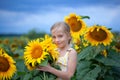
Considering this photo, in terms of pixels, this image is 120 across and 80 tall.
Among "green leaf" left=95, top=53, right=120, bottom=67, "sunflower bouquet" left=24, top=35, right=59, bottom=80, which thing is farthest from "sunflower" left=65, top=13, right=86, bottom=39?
"sunflower bouquet" left=24, top=35, right=59, bottom=80

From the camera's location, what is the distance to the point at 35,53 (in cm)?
333

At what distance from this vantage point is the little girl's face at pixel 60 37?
349cm

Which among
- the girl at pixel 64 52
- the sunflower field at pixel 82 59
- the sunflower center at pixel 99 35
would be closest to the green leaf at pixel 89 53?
the sunflower field at pixel 82 59

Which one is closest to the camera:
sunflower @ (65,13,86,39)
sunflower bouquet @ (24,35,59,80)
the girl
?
sunflower bouquet @ (24,35,59,80)

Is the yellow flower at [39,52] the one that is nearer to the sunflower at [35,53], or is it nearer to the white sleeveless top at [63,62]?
the sunflower at [35,53]

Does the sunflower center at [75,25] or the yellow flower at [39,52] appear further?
the sunflower center at [75,25]

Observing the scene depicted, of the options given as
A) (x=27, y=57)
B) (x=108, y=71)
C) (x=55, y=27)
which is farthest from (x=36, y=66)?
(x=108, y=71)

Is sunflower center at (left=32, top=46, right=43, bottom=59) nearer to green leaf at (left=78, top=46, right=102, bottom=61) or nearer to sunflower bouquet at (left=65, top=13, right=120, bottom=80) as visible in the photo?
sunflower bouquet at (left=65, top=13, right=120, bottom=80)

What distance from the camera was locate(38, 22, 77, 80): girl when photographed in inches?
135

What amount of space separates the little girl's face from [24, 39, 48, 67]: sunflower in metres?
0.21

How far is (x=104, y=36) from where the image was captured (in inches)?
155

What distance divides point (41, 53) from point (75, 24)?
1.74m

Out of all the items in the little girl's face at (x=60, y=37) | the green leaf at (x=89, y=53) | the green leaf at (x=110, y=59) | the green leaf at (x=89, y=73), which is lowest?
the green leaf at (x=89, y=73)

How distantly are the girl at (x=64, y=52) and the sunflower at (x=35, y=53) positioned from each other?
8.8 inches
